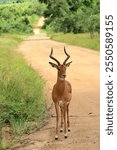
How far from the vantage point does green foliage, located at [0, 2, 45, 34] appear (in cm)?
7581

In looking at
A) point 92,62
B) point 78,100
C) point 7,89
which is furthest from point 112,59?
point 92,62

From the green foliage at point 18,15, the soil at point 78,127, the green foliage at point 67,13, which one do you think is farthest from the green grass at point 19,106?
the green foliage at point 18,15

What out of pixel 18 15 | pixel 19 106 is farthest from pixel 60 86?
pixel 18 15

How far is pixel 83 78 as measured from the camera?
15125mm

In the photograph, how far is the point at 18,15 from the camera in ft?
296

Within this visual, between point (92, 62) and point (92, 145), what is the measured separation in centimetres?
1388

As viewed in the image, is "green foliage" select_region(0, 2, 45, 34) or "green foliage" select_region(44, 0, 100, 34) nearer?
"green foliage" select_region(44, 0, 100, 34)

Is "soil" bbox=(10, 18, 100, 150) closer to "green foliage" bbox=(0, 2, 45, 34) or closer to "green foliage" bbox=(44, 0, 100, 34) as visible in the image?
"green foliage" bbox=(44, 0, 100, 34)

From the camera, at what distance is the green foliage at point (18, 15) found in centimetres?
7581

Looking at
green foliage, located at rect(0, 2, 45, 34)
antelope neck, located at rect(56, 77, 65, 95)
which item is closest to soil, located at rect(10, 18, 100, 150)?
antelope neck, located at rect(56, 77, 65, 95)

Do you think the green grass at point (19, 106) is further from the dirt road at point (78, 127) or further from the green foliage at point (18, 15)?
the green foliage at point (18, 15)

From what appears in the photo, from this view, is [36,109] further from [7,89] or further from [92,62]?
[92,62]

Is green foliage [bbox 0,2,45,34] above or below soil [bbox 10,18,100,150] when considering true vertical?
above

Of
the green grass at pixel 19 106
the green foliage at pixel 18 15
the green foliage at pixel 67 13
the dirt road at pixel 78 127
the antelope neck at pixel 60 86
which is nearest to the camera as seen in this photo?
the dirt road at pixel 78 127
